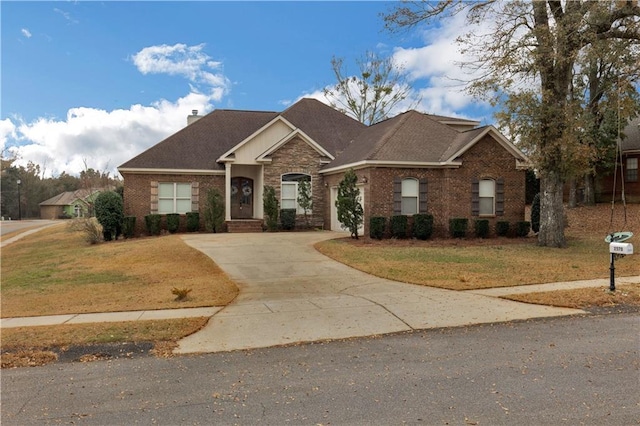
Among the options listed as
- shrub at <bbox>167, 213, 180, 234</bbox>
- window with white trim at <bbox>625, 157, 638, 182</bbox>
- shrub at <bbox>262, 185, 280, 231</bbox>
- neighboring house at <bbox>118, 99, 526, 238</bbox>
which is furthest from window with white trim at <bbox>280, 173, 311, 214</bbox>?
window with white trim at <bbox>625, 157, 638, 182</bbox>

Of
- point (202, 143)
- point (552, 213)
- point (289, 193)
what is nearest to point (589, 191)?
point (552, 213)

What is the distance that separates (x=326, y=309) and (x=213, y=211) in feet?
50.3

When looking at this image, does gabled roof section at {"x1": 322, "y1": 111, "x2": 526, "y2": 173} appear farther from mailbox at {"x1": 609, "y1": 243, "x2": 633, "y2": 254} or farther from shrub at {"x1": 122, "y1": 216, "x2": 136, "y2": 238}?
mailbox at {"x1": 609, "y1": 243, "x2": 633, "y2": 254}

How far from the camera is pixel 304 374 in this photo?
531 cm

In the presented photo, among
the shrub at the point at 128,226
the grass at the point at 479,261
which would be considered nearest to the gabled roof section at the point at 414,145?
the grass at the point at 479,261

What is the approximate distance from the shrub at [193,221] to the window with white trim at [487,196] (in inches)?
535

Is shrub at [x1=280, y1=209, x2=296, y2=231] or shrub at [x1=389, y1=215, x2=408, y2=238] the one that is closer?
shrub at [x1=389, y1=215, x2=408, y2=238]

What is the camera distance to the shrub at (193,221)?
2327cm

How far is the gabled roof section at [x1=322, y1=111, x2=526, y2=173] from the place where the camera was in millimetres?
20078

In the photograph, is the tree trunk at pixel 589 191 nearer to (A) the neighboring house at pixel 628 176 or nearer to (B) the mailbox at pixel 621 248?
(A) the neighboring house at pixel 628 176

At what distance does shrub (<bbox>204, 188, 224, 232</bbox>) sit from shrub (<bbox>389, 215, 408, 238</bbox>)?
859 centimetres

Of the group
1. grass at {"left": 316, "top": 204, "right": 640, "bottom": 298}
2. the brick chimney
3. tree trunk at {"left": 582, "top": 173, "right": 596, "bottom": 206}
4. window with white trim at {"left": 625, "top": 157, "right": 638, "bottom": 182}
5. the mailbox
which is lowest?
grass at {"left": 316, "top": 204, "right": 640, "bottom": 298}

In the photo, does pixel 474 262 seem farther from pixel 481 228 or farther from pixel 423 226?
pixel 481 228

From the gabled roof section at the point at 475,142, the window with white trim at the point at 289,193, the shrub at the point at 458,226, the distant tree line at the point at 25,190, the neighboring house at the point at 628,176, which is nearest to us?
the shrub at the point at 458,226
